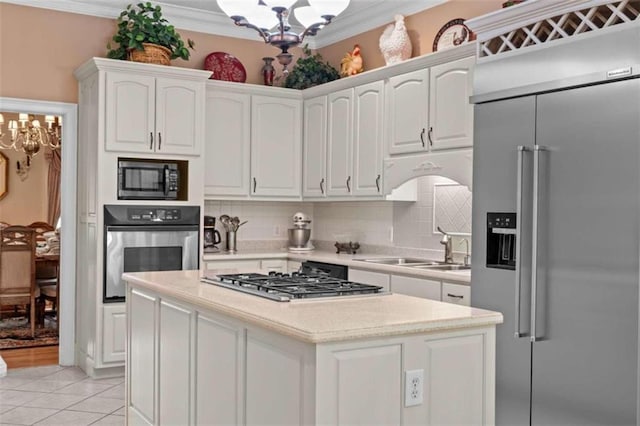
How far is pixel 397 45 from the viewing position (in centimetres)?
514

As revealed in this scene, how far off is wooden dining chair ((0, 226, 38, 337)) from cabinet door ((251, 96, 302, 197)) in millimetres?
2439

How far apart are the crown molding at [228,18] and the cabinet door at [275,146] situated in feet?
2.60

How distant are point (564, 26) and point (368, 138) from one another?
2101 millimetres

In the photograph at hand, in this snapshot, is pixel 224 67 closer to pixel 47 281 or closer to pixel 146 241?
pixel 146 241

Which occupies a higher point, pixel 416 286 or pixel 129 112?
pixel 129 112

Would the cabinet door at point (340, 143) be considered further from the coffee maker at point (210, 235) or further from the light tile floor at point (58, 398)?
the light tile floor at point (58, 398)

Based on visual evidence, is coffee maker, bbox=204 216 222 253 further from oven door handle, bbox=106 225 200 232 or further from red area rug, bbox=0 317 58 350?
red area rug, bbox=0 317 58 350

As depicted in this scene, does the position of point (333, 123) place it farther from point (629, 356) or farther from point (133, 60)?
point (629, 356)

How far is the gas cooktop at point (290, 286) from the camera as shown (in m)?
2.74

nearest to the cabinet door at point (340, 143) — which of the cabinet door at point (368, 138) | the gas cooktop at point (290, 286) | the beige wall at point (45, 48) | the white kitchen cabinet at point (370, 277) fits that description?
the cabinet door at point (368, 138)

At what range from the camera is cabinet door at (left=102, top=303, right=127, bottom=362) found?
499 centimetres

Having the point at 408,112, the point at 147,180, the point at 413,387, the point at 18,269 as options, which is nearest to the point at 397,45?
the point at 408,112

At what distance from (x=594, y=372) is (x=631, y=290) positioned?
1.37 feet

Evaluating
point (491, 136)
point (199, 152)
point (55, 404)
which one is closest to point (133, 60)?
point (199, 152)
